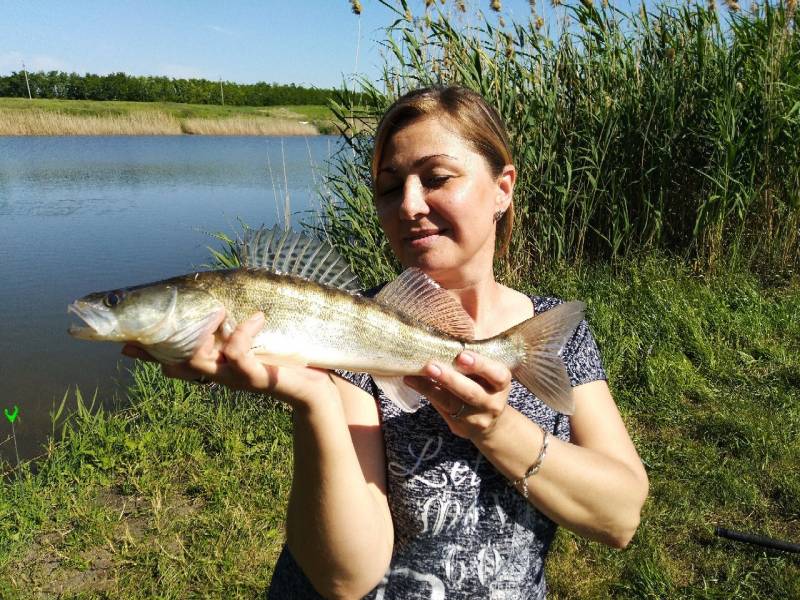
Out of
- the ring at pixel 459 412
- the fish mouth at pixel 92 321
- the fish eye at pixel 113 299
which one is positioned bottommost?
the ring at pixel 459 412

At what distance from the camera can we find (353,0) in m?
6.36

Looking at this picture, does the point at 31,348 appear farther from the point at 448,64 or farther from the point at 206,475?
the point at 448,64

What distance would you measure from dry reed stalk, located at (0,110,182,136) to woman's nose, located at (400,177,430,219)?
107 ft

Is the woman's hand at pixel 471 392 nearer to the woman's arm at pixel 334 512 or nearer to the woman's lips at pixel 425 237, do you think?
the woman's arm at pixel 334 512

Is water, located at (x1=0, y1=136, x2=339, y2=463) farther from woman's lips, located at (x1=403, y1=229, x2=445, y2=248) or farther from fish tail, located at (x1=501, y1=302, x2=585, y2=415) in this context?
fish tail, located at (x1=501, y1=302, x2=585, y2=415)

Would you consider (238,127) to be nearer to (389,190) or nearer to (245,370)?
(389,190)

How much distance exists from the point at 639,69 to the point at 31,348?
23.9 feet

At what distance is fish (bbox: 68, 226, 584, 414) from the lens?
169 cm

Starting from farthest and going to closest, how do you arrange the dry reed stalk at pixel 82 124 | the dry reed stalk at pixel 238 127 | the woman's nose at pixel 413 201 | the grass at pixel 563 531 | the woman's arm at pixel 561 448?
1. the dry reed stalk at pixel 238 127
2. the dry reed stalk at pixel 82 124
3. the grass at pixel 563 531
4. the woman's nose at pixel 413 201
5. the woman's arm at pixel 561 448

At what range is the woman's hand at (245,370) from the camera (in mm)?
1593

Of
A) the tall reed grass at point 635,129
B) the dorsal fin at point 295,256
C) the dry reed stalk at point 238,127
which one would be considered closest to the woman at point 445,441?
the dorsal fin at point 295,256

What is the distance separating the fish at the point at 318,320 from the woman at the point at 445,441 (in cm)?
8

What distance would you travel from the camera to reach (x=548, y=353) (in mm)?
1966

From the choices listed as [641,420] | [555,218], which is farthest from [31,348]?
[641,420]
